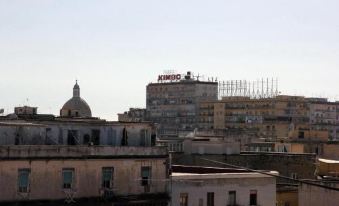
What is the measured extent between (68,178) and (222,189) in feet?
35.4

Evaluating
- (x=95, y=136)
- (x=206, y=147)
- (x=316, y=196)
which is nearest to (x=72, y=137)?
(x=95, y=136)

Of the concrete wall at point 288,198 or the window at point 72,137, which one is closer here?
the window at point 72,137

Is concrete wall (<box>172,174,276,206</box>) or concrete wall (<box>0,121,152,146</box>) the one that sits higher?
concrete wall (<box>0,121,152,146</box>)

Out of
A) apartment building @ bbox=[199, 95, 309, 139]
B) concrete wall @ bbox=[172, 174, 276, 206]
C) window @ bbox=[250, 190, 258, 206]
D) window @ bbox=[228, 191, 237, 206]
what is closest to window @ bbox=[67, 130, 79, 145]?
concrete wall @ bbox=[172, 174, 276, 206]

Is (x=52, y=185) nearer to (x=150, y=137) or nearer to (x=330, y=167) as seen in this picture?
(x=150, y=137)

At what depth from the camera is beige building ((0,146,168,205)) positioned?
39969 mm

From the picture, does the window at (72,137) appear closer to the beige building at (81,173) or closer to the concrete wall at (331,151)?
the beige building at (81,173)

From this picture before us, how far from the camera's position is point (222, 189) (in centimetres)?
4791

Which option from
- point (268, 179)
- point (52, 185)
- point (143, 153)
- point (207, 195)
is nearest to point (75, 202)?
point (52, 185)

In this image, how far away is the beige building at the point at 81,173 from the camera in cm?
3997

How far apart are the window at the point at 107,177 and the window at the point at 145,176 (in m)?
2.26

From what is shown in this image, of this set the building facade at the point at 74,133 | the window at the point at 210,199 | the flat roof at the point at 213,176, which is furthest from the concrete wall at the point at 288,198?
the building facade at the point at 74,133

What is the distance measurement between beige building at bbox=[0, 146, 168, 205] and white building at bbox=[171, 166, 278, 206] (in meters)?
1.22

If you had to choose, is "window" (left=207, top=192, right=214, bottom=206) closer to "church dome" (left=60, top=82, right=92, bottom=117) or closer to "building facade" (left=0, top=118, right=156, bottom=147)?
"building facade" (left=0, top=118, right=156, bottom=147)
